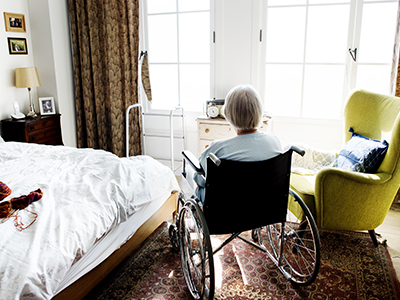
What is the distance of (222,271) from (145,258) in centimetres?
53

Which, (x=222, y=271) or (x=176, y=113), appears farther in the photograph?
(x=176, y=113)

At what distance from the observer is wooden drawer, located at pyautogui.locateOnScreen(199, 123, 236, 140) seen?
3428 millimetres

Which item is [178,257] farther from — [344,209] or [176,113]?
[176,113]

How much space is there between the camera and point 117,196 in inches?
79.9

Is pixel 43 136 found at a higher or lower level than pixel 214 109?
lower

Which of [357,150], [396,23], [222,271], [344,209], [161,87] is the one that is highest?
[396,23]

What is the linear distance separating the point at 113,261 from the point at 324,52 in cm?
276

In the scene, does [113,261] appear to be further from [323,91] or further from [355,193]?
[323,91]

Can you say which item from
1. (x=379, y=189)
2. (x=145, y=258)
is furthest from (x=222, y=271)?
(x=379, y=189)

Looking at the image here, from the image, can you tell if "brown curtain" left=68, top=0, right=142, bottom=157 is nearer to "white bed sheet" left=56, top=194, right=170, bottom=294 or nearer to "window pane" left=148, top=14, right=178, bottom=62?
"window pane" left=148, top=14, right=178, bottom=62

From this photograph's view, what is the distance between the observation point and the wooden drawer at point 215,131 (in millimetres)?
3428

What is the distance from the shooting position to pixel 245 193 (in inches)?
70.7

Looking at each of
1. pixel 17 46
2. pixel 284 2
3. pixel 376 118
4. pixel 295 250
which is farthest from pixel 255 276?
pixel 17 46

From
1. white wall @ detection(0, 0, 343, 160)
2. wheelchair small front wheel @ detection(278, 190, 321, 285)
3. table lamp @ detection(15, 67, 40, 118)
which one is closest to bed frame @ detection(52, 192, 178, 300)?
wheelchair small front wheel @ detection(278, 190, 321, 285)
